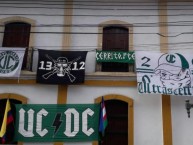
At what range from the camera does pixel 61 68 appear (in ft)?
38.7

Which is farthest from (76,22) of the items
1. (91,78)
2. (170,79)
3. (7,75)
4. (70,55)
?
(170,79)

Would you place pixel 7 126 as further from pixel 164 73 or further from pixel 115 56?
pixel 164 73

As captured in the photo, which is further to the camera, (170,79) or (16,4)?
(16,4)

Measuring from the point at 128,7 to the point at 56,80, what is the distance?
4.11m

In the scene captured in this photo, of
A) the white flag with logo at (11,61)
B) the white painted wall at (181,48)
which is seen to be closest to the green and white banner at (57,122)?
the white flag with logo at (11,61)

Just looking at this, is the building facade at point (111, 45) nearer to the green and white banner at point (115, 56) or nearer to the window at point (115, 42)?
the window at point (115, 42)

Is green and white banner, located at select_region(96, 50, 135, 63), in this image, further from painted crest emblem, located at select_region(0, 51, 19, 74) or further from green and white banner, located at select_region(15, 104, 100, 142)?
painted crest emblem, located at select_region(0, 51, 19, 74)

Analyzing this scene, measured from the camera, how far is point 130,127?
11.3 meters

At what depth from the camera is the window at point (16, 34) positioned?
41.4 ft

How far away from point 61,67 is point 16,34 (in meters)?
2.44

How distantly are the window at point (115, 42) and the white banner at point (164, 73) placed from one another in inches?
32.9

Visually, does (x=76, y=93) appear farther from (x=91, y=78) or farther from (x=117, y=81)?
(x=117, y=81)

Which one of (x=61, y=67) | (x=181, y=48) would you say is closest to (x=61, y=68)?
(x=61, y=67)

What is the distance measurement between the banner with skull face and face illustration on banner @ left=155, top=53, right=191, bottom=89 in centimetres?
275
